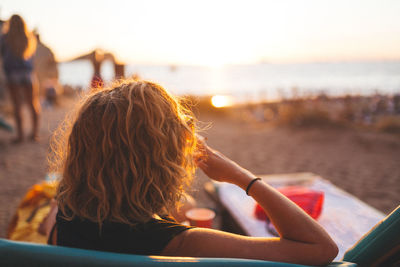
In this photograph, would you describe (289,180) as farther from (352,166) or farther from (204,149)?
(352,166)

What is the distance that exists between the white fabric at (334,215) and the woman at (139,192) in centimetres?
80

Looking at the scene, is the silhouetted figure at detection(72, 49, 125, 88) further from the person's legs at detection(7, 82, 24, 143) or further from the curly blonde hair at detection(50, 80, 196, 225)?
the curly blonde hair at detection(50, 80, 196, 225)

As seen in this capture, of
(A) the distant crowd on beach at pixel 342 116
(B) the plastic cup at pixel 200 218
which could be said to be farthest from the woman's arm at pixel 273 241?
(A) the distant crowd on beach at pixel 342 116

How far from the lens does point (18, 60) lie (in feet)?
17.4

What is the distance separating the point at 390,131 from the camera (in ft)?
25.3

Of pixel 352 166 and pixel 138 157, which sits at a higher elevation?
pixel 138 157

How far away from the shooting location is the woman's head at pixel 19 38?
15.8 ft

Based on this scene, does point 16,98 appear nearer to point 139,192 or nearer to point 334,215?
point 139,192

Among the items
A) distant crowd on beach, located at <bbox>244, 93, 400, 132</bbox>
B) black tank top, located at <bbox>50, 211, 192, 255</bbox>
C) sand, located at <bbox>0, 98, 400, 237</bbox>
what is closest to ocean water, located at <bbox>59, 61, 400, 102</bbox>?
black tank top, located at <bbox>50, 211, 192, 255</bbox>

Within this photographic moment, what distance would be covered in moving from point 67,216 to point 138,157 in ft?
1.14

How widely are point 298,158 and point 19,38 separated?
19.5ft

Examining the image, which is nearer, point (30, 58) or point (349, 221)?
point (349, 221)

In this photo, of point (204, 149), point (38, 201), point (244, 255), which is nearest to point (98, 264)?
point (244, 255)

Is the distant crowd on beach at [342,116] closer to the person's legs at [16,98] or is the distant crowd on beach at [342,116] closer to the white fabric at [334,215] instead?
the white fabric at [334,215]
